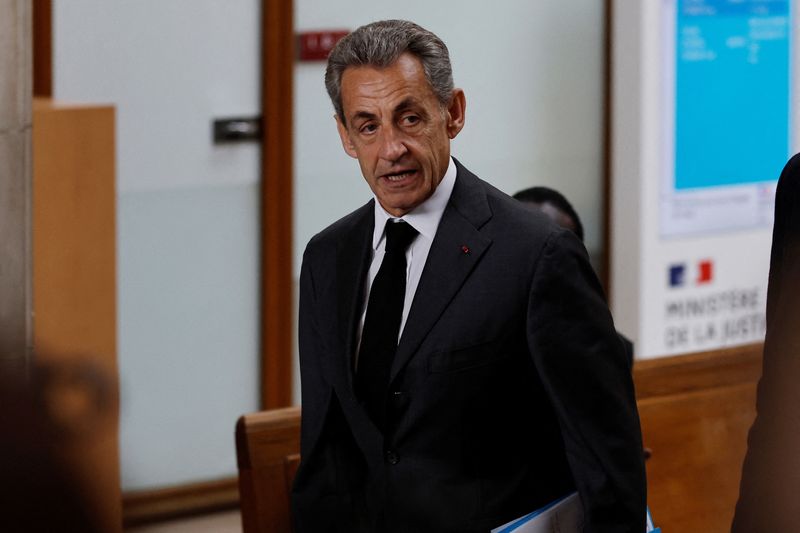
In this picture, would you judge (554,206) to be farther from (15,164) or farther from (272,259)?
(272,259)

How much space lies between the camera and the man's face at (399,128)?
2076 mm

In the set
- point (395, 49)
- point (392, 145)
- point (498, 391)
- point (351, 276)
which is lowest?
point (498, 391)

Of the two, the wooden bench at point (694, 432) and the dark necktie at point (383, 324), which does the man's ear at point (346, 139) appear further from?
the wooden bench at point (694, 432)

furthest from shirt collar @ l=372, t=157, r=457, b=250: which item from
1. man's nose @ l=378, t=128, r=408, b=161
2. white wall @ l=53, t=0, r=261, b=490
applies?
white wall @ l=53, t=0, r=261, b=490

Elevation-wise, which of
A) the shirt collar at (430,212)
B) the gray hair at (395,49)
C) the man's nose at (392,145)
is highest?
the gray hair at (395,49)

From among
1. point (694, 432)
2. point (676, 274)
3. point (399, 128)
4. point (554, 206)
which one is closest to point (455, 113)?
point (399, 128)

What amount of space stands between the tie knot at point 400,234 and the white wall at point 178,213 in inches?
97.3

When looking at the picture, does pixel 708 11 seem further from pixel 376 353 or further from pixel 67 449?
pixel 67 449

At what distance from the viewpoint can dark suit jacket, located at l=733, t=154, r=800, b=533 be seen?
1834 mm

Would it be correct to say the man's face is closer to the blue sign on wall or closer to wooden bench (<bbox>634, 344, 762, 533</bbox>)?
wooden bench (<bbox>634, 344, 762, 533</bbox>)

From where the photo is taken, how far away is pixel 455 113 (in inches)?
86.2

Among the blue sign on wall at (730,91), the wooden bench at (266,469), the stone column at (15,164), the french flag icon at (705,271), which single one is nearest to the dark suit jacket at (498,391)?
the wooden bench at (266,469)

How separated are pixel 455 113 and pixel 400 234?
0.21 meters

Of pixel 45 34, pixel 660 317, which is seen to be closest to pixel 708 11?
pixel 660 317
